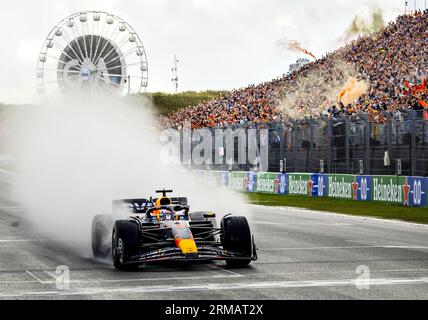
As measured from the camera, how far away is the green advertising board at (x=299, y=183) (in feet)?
128

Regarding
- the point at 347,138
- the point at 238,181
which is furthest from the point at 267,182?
the point at 347,138

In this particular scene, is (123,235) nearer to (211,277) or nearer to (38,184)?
(211,277)

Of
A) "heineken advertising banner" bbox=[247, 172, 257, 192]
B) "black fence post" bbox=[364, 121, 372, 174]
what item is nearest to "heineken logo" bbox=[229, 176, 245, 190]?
"heineken advertising banner" bbox=[247, 172, 257, 192]

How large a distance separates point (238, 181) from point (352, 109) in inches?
277

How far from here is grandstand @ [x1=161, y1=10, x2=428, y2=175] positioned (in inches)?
1267

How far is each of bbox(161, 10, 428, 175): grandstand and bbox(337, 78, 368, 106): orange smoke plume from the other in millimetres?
220

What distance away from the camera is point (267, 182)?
140ft

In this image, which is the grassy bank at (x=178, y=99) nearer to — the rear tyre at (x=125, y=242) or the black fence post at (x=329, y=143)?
the black fence post at (x=329, y=143)

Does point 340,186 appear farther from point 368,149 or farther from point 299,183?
point 299,183

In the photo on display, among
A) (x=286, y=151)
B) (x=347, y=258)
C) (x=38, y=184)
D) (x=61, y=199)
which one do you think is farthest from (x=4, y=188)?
(x=347, y=258)

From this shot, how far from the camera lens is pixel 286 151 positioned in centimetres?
4025

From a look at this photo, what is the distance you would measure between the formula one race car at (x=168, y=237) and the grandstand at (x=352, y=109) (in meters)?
16.8

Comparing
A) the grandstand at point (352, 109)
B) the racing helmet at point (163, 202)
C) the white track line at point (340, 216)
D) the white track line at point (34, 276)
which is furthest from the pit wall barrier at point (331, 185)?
the white track line at point (34, 276)

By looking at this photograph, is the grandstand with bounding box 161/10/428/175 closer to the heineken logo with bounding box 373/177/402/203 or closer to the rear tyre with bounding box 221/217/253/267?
the heineken logo with bounding box 373/177/402/203
